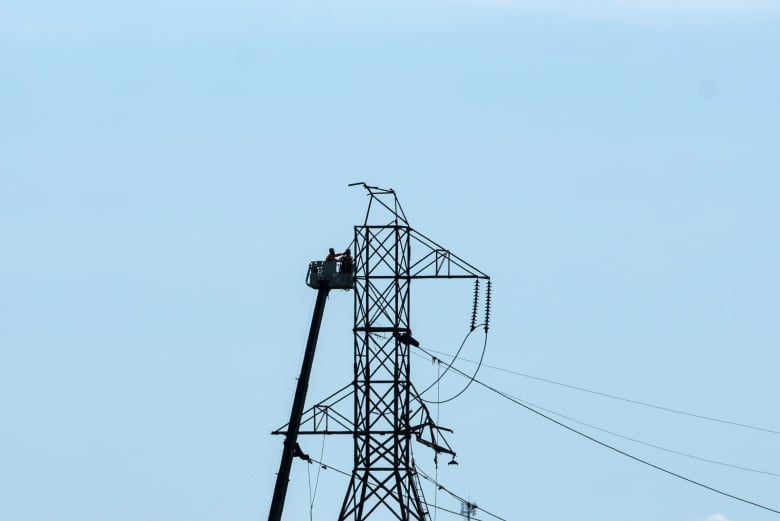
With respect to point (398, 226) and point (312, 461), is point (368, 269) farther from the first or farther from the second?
point (312, 461)

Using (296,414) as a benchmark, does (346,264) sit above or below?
above

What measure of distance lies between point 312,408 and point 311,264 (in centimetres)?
579

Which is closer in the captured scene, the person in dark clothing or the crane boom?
the crane boom

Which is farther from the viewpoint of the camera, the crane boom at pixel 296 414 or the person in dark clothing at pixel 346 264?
the person in dark clothing at pixel 346 264

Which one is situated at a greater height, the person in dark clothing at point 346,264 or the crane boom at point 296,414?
the person in dark clothing at point 346,264

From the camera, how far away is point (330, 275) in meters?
88.5

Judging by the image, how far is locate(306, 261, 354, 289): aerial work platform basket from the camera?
8838 centimetres

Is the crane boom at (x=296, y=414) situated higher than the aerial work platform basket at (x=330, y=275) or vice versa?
the aerial work platform basket at (x=330, y=275)

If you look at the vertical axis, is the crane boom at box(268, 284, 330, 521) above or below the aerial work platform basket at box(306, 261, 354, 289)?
below

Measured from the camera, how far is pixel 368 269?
89438mm

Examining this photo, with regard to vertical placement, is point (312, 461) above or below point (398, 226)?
below

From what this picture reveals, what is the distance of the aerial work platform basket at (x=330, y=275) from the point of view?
8838cm

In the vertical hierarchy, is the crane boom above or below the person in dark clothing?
below

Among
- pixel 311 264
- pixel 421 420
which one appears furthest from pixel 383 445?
pixel 311 264
